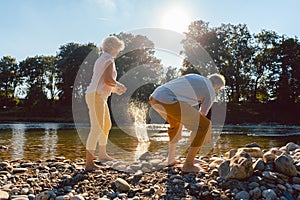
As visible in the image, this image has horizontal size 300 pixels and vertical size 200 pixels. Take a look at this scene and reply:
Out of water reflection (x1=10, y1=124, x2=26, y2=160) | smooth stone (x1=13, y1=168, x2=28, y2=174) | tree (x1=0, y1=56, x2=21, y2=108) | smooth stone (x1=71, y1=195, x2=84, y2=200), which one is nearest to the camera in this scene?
smooth stone (x1=71, y1=195, x2=84, y2=200)

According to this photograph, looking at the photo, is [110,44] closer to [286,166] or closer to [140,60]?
[286,166]

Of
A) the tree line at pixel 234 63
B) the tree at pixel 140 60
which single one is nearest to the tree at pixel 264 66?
the tree line at pixel 234 63

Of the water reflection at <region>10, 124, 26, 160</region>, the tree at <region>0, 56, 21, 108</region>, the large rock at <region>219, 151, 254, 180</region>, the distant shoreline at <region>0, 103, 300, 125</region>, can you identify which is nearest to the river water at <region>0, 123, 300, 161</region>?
the water reflection at <region>10, 124, 26, 160</region>

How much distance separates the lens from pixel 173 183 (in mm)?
3977

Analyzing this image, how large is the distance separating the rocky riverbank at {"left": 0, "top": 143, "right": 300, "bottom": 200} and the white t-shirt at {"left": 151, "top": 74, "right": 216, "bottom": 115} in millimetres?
830

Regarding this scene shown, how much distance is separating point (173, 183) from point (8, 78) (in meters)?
56.3

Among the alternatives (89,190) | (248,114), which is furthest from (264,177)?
(248,114)

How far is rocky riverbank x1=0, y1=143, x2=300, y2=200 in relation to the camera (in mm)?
3680

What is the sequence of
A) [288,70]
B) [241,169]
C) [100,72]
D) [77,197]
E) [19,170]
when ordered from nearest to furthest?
[77,197] < [241,169] < [100,72] < [19,170] < [288,70]

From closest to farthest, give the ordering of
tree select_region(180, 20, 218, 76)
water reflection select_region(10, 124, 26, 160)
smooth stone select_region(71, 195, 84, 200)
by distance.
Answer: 1. smooth stone select_region(71, 195, 84, 200)
2. water reflection select_region(10, 124, 26, 160)
3. tree select_region(180, 20, 218, 76)

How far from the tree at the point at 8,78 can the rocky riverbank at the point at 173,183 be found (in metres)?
53.2

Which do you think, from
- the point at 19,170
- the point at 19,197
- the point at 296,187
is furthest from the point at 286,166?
the point at 19,170

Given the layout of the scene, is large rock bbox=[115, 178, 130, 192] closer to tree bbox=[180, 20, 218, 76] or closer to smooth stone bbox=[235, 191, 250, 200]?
smooth stone bbox=[235, 191, 250, 200]

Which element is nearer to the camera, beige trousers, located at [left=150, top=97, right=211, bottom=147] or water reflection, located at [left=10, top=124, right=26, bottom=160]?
beige trousers, located at [left=150, top=97, right=211, bottom=147]
